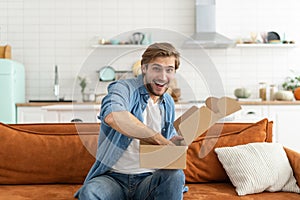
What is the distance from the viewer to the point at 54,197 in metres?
2.64

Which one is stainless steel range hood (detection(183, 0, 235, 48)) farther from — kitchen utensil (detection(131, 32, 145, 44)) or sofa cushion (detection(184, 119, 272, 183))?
kitchen utensil (detection(131, 32, 145, 44))

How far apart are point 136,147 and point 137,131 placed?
0.15m

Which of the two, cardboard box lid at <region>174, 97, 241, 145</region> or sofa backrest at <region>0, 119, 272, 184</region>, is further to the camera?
sofa backrest at <region>0, 119, 272, 184</region>

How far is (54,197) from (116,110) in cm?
78

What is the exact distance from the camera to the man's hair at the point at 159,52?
74.9 inches

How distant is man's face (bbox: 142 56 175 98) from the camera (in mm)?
1903

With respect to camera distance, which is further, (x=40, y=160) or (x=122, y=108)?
(x=40, y=160)

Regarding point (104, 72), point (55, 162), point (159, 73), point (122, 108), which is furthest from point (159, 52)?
point (55, 162)

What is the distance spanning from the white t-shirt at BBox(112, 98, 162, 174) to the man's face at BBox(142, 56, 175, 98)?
0.13 metres

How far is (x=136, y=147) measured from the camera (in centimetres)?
212

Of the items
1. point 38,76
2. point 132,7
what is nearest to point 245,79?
point 132,7

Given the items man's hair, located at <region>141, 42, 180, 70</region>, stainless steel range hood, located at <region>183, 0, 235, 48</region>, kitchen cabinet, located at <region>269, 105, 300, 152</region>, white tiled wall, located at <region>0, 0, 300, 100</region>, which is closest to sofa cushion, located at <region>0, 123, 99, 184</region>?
man's hair, located at <region>141, 42, 180, 70</region>

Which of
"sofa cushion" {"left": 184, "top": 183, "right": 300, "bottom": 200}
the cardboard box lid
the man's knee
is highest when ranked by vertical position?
the cardboard box lid

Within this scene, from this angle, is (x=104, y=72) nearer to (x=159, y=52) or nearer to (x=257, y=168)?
(x=159, y=52)
